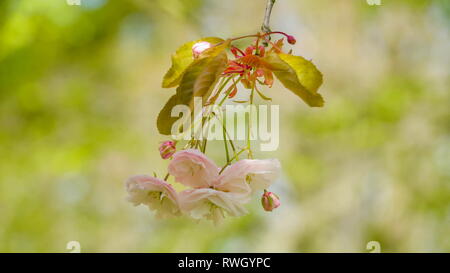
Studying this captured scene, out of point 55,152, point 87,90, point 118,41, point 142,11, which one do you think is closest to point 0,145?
point 55,152

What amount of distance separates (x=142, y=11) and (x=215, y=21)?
1.61 feet

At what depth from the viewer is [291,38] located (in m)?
0.62

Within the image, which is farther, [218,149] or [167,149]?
[218,149]

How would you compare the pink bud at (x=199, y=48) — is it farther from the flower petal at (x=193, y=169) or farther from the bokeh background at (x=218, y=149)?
the bokeh background at (x=218, y=149)

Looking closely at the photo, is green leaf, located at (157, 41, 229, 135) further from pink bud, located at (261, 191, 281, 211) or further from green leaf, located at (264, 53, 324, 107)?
pink bud, located at (261, 191, 281, 211)

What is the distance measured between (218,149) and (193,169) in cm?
201

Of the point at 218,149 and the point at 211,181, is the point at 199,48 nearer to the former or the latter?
the point at 211,181

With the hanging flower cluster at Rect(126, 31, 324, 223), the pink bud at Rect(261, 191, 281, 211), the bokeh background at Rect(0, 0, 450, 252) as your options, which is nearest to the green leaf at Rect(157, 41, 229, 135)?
the hanging flower cluster at Rect(126, 31, 324, 223)

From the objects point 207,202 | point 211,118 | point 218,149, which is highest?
point 218,149

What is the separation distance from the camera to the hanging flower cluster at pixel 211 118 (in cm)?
55

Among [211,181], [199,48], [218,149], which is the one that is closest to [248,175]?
[211,181]

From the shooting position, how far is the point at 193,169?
577mm

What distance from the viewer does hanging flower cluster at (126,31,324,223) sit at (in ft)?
1.79
